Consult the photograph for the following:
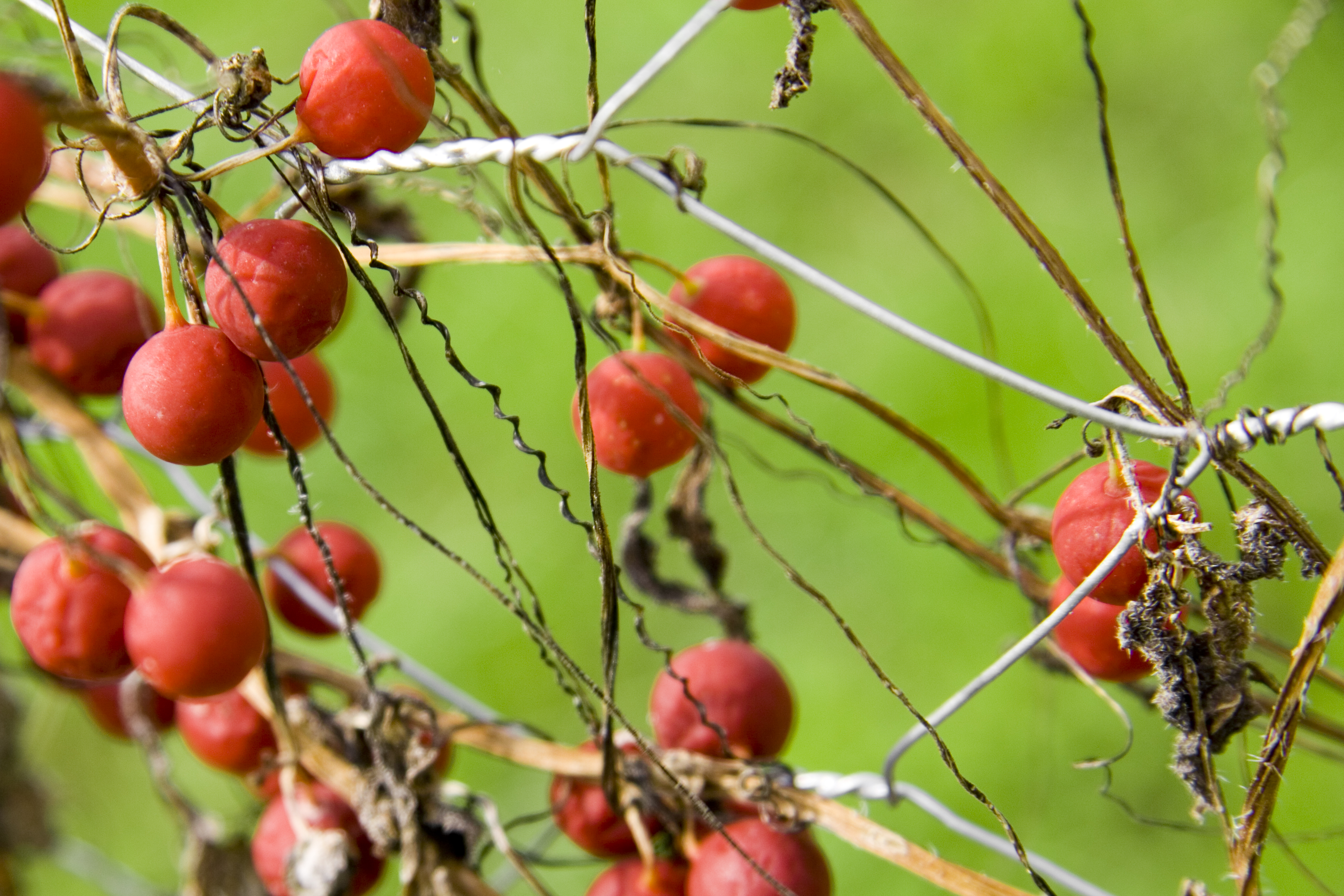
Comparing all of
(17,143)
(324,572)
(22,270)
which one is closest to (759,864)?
(324,572)

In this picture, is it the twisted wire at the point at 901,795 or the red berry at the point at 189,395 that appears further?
the twisted wire at the point at 901,795

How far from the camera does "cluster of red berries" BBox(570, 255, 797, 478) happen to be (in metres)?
0.55

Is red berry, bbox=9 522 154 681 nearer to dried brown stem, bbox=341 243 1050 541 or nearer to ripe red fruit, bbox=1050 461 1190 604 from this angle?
dried brown stem, bbox=341 243 1050 541

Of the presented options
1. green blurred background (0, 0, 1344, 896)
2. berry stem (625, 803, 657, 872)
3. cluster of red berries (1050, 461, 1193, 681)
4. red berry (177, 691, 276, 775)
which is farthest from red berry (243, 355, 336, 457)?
green blurred background (0, 0, 1344, 896)

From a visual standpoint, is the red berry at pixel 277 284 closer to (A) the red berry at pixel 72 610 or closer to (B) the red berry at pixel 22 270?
(A) the red berry at pixel 72 610

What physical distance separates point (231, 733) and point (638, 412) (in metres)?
0.35

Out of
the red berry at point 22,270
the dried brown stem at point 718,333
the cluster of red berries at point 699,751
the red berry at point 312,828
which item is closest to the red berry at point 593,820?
the cluster of red berries at point 699,751

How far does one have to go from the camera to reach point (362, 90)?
0.43 meters

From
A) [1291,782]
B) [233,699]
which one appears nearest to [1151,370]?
[1291,782]

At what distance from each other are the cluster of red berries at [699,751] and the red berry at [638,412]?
0.12m

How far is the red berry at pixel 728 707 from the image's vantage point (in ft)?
2.01

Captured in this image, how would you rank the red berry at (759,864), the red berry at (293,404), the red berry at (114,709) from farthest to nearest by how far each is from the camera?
the red berry at (114,709), the red berry at (293,404), the red berry at (759,864)

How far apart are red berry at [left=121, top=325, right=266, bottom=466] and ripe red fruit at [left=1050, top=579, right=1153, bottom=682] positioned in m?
0.37

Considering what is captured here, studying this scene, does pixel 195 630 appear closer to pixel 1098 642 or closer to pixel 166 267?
pixel 166 267
